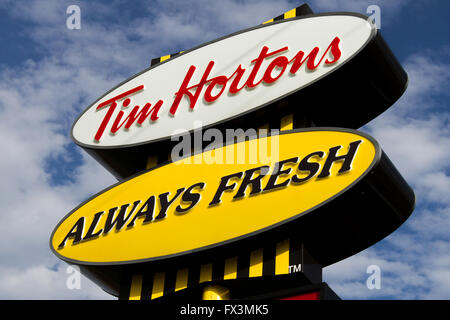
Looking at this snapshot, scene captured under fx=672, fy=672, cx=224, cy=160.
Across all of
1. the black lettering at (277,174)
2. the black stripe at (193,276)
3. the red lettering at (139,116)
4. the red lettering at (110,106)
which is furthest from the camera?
the red lettering at (110,106)

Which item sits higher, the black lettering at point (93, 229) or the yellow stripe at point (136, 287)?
the black lettering at point (93, 229)

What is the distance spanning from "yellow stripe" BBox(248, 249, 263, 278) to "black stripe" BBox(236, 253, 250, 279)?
5 centimetres

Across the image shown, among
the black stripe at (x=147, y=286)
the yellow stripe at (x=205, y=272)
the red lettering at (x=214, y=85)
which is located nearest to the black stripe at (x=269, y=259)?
the yellow stripe at (x=205, y=272)

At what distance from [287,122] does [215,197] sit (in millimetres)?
1644

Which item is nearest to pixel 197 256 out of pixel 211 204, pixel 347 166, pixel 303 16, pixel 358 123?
pixel 211 204

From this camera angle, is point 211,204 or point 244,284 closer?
point 244,284

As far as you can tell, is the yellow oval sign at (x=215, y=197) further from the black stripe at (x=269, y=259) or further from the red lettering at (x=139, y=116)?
the red lettering at (x=139, y=116)

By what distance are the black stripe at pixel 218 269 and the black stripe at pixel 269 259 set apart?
66 cm

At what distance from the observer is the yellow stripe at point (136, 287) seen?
971 centimetres

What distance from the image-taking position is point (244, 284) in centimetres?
878

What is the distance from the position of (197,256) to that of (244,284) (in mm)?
790

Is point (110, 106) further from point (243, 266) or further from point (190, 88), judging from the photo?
point (243, 266)

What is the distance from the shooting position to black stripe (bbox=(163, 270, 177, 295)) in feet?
31.0

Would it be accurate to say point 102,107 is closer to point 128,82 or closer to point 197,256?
point 128,82
